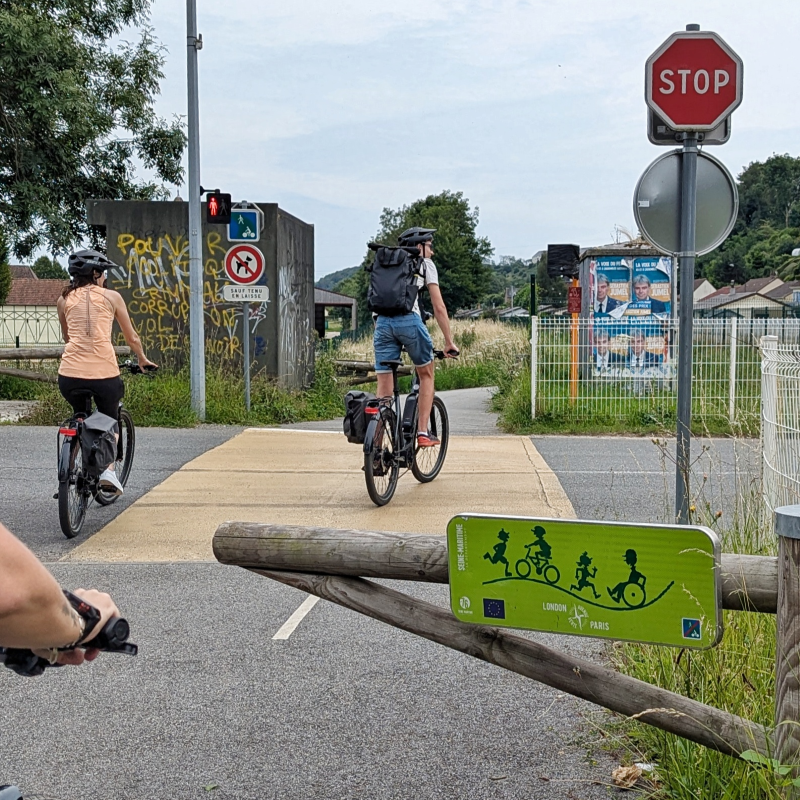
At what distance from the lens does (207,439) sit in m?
13.0

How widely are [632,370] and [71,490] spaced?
8.91 metres

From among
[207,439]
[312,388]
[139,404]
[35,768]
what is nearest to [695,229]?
[35,768]

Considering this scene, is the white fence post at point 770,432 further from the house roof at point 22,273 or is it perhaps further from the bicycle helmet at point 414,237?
the house roof at point 22,273

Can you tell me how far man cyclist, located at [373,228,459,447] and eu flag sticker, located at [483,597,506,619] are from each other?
5475mm

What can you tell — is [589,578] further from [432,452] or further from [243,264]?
[243,264]

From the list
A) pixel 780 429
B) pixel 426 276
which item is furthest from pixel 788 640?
pixel 426 276

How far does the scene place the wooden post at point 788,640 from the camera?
2738mm

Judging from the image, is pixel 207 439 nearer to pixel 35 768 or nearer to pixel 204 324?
pixel 204 324

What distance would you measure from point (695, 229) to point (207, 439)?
7.94 m

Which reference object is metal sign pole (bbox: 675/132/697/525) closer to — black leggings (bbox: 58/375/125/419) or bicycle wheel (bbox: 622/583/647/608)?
bicycle wheel (bbox: 622/583/647/608)

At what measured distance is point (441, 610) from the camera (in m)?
3.24

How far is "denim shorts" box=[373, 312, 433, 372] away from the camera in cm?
853

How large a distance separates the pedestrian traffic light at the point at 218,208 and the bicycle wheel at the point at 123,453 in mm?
6092

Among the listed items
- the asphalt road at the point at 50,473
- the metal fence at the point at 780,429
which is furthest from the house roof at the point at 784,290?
the metal fence at the point at 780,429
